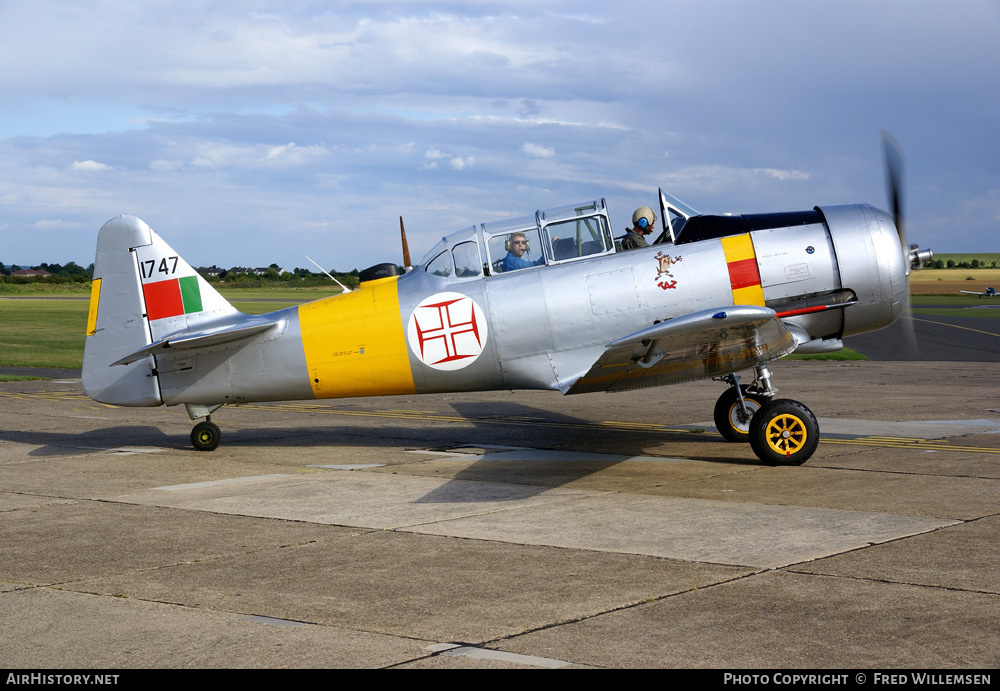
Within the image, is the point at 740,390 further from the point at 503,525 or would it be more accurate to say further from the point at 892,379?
the point at 892,379

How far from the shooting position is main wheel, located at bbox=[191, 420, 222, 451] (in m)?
11.6

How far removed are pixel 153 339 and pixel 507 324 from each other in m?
4.40

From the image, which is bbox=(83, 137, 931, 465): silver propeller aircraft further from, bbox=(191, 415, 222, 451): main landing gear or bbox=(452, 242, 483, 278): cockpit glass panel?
bbox=(191, 415, 222, 451): main landing gear

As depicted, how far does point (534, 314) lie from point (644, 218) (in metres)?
1.74

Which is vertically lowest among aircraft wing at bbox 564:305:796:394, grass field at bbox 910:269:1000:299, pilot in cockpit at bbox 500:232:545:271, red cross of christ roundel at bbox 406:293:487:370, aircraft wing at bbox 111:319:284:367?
grass field at bbox 910:269:1000:299

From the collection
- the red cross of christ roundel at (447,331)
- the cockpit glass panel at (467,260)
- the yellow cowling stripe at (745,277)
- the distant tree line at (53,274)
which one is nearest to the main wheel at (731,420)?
the yellow cowling stripe at (745,277)

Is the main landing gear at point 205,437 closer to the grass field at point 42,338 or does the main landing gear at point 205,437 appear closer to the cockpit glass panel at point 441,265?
the cockpit glass panel at point 441,265

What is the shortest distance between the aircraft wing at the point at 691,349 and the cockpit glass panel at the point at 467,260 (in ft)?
5.80

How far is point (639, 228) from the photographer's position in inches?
414

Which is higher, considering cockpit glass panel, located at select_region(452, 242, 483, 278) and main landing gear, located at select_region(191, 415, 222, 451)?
cockpit glass panel, located at select_region(452, 242, 483, 278)

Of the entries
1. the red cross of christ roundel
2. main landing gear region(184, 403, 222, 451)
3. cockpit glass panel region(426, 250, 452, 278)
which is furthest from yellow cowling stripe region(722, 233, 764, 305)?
main landing gear region(184, 403, 222, 451)

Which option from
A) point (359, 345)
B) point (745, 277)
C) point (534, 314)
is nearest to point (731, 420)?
point (745, 277)

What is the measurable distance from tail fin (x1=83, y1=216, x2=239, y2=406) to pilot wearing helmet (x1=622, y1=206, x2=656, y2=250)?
16.1 feet
